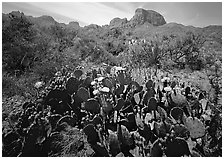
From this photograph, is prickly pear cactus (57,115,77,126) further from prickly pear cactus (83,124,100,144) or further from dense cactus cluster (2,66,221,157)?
prickly pear cactus (83,124,100,144)

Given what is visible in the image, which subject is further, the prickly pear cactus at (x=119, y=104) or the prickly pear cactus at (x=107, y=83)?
the prickly pear cactus at (x=107, y=83)

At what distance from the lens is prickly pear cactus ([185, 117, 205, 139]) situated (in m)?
2.65

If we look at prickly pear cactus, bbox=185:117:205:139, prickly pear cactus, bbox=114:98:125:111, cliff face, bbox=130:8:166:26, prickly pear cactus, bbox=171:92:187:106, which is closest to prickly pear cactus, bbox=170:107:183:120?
prickly pear cactus, bbox=185:117:205:139

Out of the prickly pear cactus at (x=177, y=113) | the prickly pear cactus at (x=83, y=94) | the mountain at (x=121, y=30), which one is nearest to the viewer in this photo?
the prickly pear cactus at (x=177, y=113)

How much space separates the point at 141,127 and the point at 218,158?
91cm

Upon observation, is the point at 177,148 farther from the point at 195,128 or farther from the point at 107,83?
the point at 107,83

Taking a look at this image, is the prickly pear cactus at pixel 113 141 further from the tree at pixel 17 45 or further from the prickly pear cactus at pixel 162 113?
the tree at pixel 17 45

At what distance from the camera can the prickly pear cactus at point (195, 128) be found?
2651mm

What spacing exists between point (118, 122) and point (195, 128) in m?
0.96

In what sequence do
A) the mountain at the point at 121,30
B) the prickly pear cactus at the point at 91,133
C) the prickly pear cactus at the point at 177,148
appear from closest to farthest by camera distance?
the prickly pear cactus at the point at 177,148, the prickly pear cactus at the point at 91,133, the mountain at the point at 121,30

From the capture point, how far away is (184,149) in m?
2.45

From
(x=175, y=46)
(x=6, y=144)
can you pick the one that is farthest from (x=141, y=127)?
(x=175, y=46)

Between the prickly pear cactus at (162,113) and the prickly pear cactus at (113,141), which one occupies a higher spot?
the prickly pear cactus at (162,113)

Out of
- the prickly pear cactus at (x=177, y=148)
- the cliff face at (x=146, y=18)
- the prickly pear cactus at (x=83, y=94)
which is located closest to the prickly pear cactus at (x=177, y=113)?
the prickly pear cactus at (x=177, y=148)
